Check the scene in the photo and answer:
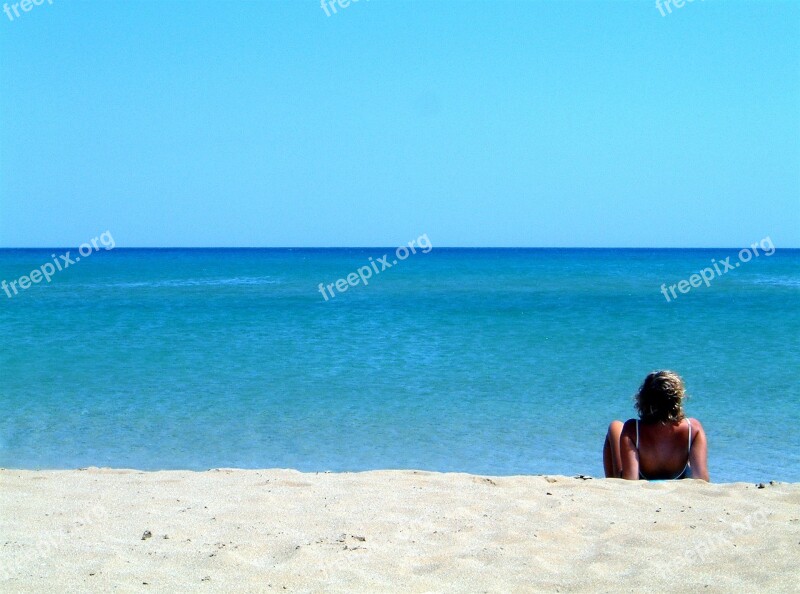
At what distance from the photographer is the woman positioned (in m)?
6.03

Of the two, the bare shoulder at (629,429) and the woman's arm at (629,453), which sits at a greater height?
the bare shoulder at (629,429)

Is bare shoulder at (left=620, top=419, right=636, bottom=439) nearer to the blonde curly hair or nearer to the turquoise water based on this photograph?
the blonde curly hair

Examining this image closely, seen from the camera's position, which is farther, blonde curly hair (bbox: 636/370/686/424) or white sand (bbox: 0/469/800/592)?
blonde curly hair (bbox: 636/370/686/424)

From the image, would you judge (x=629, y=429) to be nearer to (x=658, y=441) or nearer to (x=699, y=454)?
(x=658, y=441)

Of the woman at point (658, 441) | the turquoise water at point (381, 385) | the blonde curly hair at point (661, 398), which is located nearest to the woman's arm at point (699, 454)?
the woman at point (658, 441)

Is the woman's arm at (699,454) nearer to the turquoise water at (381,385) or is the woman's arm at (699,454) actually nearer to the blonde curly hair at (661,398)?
the blonde curly hair at (661,398)

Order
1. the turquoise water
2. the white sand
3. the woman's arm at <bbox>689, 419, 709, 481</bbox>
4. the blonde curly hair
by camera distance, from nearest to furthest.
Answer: the white sand, the blonde curly hair, the woman's arm at <bbox>689, 419, 709, 481</bbox>, the turquoise water

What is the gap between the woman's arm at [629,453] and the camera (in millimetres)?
6191

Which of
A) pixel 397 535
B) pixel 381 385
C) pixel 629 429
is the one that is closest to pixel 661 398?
pixel 629 429

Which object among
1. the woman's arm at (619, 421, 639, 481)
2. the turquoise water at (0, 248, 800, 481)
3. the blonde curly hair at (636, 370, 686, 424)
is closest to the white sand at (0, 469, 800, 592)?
the woman's arm at (619, 421, 639, 481)

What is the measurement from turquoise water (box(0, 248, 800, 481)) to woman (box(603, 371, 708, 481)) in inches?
70.0

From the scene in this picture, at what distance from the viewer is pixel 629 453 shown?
245 inches

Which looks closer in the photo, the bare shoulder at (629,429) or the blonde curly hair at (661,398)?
the blonde curly hair at (661,398)

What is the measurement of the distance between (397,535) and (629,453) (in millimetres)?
2292
